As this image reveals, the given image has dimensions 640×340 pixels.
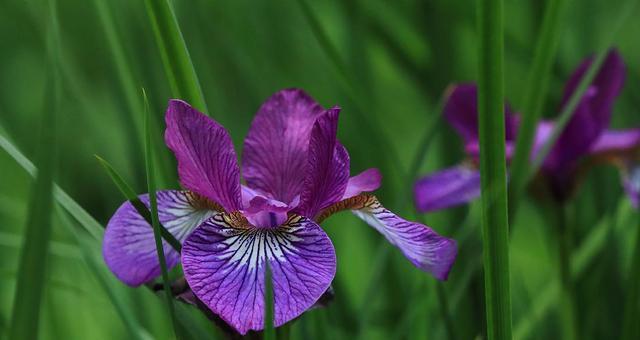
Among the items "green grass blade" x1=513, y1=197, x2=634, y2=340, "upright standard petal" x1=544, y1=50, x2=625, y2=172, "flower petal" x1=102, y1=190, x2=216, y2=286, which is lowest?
"green grass blade" x1=513, y1=197, x2=634, y2=340

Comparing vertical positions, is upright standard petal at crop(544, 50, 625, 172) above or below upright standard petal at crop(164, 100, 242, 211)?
below

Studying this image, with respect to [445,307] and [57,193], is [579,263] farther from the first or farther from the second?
[57,193]

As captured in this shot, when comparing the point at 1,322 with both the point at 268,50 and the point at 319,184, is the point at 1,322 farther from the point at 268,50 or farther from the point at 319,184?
the point at 268,50

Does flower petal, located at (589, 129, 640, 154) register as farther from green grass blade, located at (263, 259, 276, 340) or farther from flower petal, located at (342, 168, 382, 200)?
green grass blade, located at (263, 259, 276, 340)

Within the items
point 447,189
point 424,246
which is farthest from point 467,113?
point 424,246

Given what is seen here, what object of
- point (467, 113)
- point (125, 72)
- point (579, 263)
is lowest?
point (579, 263)

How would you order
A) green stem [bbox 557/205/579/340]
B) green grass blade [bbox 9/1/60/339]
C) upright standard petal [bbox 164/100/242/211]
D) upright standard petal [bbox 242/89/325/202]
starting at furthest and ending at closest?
1. green stem [bbox 557/205/579/340]
2. upright standard petal [bbox 242/89/325/202]
3. upright standard petal [bbox 164/100/242/211]
4. green grass blade [bbox 9/1/60/339]

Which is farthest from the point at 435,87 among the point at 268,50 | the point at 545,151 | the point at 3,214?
the point at 3,214

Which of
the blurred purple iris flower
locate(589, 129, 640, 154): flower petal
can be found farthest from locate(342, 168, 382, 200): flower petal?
locate(589, 129, 640, 154): flower petal
